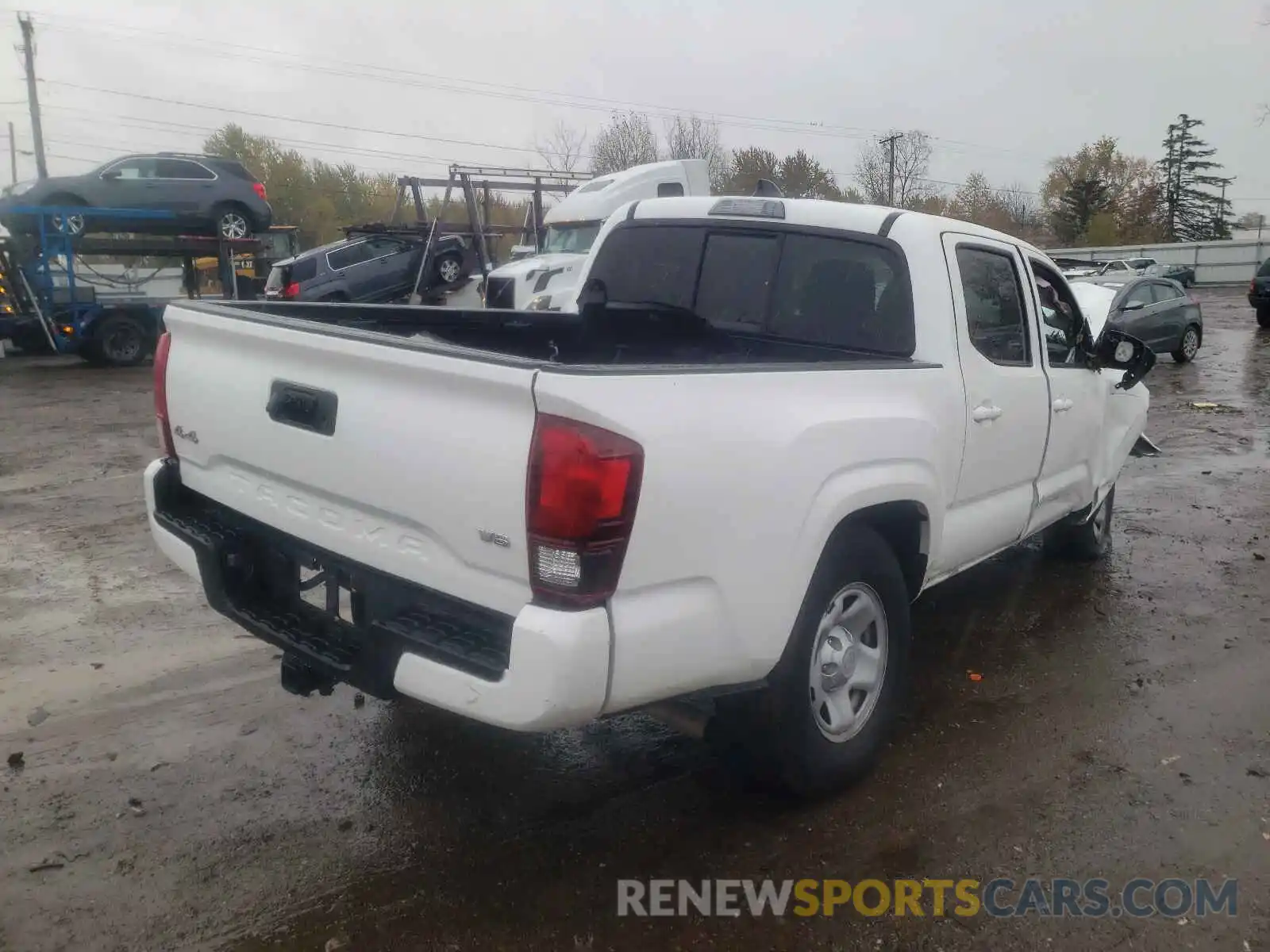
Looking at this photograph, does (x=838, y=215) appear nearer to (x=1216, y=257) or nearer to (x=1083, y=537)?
(x=1083, y=537)

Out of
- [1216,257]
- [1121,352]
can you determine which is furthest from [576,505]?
[1216,257]

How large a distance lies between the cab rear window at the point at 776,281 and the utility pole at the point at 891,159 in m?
54.8

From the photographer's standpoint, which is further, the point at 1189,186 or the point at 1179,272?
the point at 1189,186

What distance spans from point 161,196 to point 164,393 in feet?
56.6

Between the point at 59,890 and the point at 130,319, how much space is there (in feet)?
57.0

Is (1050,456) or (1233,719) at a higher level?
(1050,456)

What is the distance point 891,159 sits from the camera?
191 ft

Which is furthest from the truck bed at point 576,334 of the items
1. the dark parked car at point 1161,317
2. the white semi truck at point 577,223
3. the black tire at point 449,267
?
the black tire at point 449,267

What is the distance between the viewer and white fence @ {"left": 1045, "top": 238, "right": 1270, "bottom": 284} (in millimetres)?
44969

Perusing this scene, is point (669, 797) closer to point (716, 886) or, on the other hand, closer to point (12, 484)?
point (716, 886)

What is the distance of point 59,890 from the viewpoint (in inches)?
116

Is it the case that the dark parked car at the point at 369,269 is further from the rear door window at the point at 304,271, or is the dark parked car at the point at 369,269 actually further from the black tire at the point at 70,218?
the black tire at the point at 70,218

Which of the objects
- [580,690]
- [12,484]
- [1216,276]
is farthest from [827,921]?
[1216,276]

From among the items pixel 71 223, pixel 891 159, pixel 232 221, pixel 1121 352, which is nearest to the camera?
pixel 1121 352
